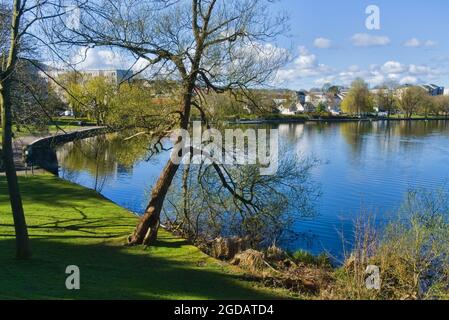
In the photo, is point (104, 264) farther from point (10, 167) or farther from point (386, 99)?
point (386, 99)

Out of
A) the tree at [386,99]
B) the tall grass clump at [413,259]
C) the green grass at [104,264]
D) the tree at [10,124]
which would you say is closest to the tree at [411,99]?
the tree at [386,99]

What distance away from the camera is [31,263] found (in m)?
10.6

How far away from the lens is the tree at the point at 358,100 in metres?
120

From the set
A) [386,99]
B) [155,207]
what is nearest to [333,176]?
[155,207]

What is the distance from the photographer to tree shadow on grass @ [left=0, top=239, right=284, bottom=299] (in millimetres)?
8828

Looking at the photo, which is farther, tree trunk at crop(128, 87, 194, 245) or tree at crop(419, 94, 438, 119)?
tree at crop(419, 94, 438, 119)

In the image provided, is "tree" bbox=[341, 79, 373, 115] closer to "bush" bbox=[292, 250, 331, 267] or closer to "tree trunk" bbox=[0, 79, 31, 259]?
"bush" bbox=[292, 250, 331, 267]

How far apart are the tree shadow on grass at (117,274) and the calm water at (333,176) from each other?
108 inches

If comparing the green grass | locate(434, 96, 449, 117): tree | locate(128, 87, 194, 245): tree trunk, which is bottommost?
the green grass

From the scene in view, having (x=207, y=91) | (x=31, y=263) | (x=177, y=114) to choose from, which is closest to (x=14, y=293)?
(x=31, y=263)

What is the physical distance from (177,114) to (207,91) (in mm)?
1165

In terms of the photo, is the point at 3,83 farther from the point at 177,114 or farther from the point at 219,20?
the point at 219,20

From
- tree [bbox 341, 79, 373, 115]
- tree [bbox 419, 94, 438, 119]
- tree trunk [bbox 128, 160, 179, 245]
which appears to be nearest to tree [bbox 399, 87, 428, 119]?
tree [bbox 419, 94, 438, 119]

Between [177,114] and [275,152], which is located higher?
[177,114]
